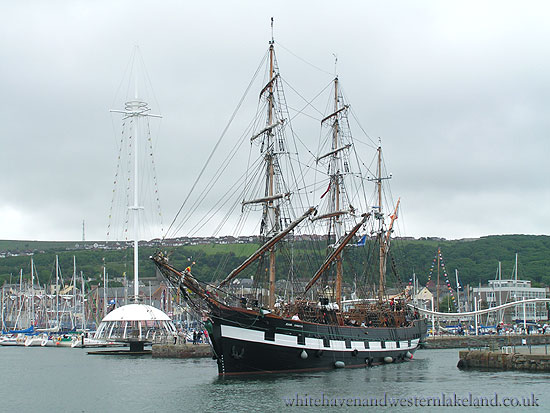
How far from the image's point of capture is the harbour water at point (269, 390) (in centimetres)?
3738

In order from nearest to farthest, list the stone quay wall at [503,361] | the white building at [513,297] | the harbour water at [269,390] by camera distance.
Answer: the harbour water at [269,390] → the stone quay wall at [503,361] → the white building at [513,297]

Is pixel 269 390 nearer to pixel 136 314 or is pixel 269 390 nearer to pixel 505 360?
pixel 505 360

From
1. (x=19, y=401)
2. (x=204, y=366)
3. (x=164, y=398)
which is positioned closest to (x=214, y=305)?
(x=164, y=398)

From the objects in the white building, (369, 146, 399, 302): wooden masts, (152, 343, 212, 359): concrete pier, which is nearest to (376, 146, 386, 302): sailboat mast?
(369, 146, 399, 302): wooden masts

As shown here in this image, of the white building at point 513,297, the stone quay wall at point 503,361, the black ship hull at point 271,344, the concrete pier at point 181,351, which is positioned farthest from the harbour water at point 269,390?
the white building at point 513,297

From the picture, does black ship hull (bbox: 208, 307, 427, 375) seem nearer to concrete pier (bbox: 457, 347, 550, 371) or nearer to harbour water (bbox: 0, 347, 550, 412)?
harbour water (bbox: 0, 347, 550, 412)

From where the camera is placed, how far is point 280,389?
4212 centimetres

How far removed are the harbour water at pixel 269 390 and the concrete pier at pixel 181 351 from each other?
53.2ft

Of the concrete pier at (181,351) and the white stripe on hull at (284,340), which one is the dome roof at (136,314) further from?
the white stripe on hull at (284,340)

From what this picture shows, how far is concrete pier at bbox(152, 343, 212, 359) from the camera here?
257ft

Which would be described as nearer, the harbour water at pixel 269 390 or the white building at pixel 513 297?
the harbour water at pixel 269 390

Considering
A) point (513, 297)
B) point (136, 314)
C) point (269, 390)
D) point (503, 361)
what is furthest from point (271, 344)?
point (513, 297)

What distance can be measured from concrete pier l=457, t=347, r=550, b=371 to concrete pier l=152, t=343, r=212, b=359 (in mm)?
31258

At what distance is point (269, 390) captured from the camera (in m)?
41.8
